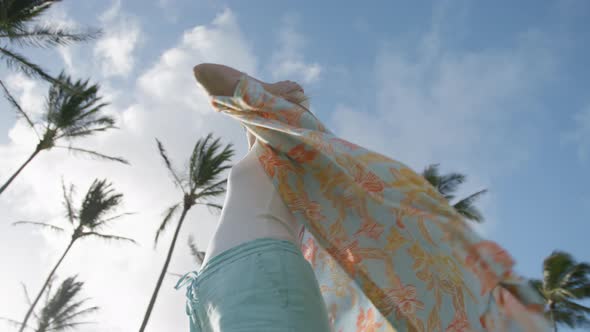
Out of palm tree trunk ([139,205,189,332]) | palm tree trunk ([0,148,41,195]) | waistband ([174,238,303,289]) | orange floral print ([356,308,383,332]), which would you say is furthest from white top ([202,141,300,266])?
palm tree trunk ([0,148,41,195])

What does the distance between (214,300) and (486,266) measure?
63 centimetres

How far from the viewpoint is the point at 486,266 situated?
940 millimetres

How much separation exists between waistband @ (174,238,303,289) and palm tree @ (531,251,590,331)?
58.6 feet

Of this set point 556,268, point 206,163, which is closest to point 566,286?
point 556,268

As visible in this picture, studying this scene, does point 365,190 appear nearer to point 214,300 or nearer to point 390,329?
point 390,329

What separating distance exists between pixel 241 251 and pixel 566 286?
62.4ft

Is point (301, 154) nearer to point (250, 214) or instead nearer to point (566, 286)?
point (250, 214)

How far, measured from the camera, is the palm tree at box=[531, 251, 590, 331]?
16328mm

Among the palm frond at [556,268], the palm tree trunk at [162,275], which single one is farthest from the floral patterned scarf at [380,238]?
the palm frond at [556,268]

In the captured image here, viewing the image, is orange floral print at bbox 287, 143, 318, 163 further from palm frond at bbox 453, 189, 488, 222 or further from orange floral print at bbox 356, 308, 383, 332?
palm frond at bbox 453, 189, 488, 222

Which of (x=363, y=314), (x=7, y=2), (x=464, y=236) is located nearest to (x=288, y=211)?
(x=363, y=314)

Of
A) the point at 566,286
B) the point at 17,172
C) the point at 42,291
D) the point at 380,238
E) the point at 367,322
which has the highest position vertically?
the point at 17,172

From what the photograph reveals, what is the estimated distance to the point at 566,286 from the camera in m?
16.4

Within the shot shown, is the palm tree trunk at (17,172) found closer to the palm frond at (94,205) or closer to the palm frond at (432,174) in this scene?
the palm frond at (94,205)
